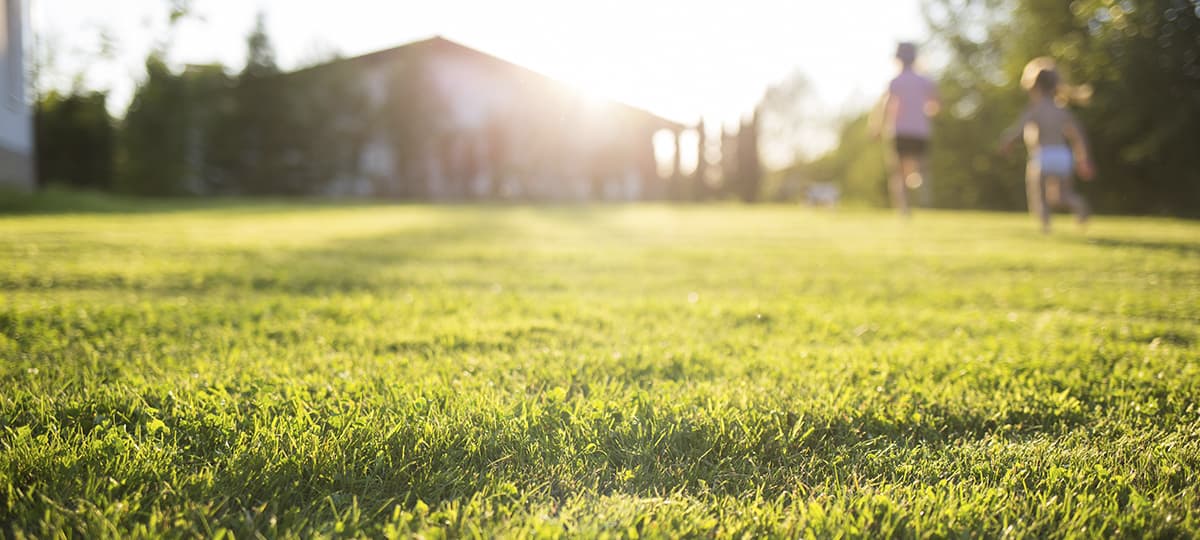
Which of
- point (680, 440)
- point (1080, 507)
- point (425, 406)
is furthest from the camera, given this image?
point (425, 406)

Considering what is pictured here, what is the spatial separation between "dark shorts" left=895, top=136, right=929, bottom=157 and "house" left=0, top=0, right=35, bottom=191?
53.0ft

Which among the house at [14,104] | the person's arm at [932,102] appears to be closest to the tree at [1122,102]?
the person's arm at [932,102]

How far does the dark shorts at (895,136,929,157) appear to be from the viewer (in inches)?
400

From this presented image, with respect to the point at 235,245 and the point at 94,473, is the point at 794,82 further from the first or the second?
→ the point at 94,473

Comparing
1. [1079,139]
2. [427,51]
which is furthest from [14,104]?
[1079,139]

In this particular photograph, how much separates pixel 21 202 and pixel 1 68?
195 inches

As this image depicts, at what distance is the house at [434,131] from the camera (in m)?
23.3

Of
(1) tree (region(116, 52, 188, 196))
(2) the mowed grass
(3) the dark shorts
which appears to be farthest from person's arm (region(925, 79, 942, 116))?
(1) tree (region(116, 52, 188, 196))

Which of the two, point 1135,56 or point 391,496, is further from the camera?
point 1135,56

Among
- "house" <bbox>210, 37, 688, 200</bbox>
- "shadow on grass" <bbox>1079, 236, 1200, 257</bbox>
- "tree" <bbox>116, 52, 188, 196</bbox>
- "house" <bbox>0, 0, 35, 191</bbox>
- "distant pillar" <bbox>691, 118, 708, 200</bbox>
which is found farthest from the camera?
"house" <bbox>210, 37, 688, 200</bbox>

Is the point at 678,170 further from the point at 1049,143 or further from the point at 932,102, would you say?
the point at 1049,143

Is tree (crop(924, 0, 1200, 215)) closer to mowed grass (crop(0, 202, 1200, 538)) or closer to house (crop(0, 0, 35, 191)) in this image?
mowed grass (crop(0, 202, 1200, 538))

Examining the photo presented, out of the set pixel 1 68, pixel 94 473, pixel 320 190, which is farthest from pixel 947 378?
pixel 320 190

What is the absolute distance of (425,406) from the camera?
6.44 ft
